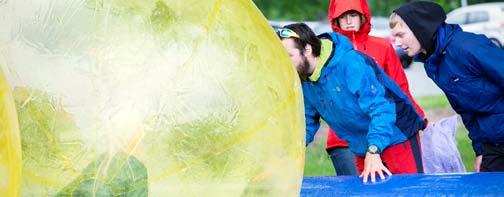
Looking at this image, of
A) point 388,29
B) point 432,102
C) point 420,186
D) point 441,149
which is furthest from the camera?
point 388,29

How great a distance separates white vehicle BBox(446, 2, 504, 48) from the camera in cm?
2480

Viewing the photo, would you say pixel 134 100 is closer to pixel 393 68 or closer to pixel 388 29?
pixel 393 68

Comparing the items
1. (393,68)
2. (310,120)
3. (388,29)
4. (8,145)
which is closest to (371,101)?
(310,120)

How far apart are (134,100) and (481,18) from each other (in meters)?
23.0

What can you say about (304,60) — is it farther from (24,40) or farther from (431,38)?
(24,40)

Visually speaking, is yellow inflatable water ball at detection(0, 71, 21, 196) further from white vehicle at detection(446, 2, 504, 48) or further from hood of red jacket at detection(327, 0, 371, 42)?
white vehicle at detection(446, 2, 504, 48)

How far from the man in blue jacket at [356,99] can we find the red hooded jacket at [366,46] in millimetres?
844

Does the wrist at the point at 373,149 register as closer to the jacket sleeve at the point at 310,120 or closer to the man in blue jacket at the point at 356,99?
the man in blue jacket at the point at 356,99

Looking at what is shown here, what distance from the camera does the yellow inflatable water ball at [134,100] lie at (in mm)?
3291

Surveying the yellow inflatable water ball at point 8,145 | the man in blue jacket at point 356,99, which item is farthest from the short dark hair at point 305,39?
the yellow inflatable water ball at point 8,145

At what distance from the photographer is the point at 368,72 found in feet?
16.9

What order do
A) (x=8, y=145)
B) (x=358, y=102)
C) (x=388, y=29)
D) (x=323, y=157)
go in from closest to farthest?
(x=8, y=145) → (x=358, y=102) → (x=323, y=157) → (x=388, y=29)

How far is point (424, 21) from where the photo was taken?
5273 mm

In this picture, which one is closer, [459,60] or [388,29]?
[459,60]
